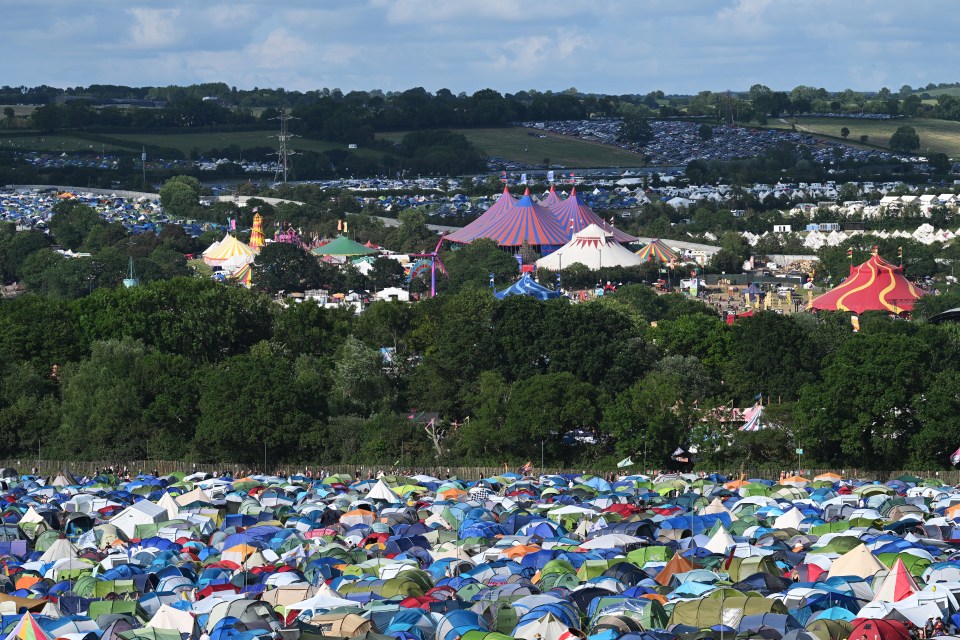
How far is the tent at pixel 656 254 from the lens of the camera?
7419 centimetres

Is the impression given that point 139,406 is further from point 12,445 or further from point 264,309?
point 264,309

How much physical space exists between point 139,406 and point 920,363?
16464 mm

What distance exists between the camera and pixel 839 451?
33062mm

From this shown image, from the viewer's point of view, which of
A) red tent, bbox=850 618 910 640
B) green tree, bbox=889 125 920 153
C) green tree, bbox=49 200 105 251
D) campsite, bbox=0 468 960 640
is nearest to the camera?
red tent, bbox=850 618 910 640

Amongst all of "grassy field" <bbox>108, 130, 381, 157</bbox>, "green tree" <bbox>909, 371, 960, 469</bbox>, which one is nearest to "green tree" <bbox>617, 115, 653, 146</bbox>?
"grassy field" <bbox>108, 130, 381, 157</bbox>

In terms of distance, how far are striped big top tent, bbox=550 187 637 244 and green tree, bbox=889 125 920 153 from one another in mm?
81114

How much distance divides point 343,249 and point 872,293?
31.0 m

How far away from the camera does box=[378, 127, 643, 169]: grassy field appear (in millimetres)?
158750

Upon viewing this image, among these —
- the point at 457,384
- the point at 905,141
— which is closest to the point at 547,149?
the point at 905,141

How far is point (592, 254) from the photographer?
72812mm

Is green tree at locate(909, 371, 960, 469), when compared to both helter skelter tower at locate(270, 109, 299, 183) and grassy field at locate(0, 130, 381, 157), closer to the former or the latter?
helter skelter tower at locate(270, 109, 299, 183)

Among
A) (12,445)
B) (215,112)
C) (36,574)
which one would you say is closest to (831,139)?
(215,112)

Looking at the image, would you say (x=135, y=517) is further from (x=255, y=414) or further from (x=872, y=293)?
(x=872, y=293)

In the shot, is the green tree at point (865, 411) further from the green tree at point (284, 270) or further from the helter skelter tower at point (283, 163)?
the helter skelter tower at point (283, 163)
